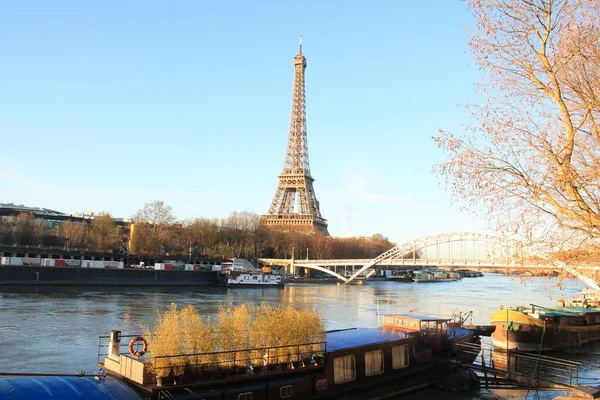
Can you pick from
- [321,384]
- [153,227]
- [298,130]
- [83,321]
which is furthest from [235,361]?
[298,130]

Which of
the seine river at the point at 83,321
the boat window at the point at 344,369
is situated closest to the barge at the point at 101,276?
the seine river at the point at 83,321

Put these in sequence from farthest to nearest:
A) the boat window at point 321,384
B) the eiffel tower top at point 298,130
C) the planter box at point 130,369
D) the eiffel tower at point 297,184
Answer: the eiffel tower top at point 298,130 → the eiffel tower at point 297,184 → the boat window at point 321,384 → the planter box at point 130,369

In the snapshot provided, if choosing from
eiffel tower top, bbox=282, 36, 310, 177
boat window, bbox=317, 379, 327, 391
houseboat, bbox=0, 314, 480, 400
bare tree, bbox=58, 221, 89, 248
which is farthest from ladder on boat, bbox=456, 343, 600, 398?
eiffel tower top, bbox=282, 36, 310, 177

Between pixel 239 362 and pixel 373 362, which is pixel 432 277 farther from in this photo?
pixel 239 362

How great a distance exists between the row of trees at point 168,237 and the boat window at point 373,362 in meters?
61.7

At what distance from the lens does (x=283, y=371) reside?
10961 mm

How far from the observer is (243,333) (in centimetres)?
1080

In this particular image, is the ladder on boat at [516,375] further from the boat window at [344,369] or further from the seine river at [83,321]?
the boat window at [344,369]

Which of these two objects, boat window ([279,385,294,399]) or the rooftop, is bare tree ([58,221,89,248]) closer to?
the rooftop

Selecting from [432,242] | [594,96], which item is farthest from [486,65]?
[432,242]

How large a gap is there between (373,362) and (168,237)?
2712 inches

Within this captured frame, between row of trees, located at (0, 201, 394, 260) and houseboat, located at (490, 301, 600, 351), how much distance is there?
180 feet

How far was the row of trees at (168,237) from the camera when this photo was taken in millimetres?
74250

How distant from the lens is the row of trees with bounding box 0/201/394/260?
7425 cm
